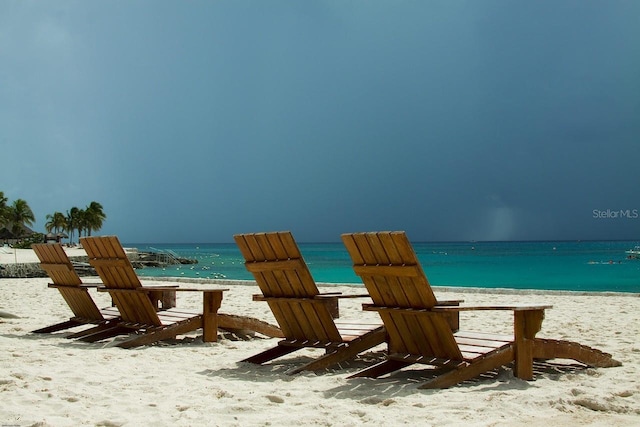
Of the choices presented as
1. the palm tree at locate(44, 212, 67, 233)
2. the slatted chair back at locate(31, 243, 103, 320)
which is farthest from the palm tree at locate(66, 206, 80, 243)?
the slatted chair back at locate(31, 243, 103, 320)

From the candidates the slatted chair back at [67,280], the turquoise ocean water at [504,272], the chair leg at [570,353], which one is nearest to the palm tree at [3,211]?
the turquoise ocean water at [504,272]

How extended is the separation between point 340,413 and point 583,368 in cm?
238

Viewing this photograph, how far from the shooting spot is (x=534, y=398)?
4180 millimetres

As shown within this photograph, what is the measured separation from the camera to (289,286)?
5379 mm

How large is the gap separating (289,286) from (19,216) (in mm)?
85038

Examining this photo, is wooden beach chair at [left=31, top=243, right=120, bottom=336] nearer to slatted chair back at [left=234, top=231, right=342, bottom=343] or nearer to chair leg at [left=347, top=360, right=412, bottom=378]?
slatted chair back at [left=234, top=231, right=342, bottom=343]

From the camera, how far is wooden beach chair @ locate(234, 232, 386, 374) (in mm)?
5234

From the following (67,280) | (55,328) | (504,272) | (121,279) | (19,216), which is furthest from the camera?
(19,216)

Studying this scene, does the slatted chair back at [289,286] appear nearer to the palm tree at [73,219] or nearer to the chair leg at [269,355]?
the chair leg at [269,355]

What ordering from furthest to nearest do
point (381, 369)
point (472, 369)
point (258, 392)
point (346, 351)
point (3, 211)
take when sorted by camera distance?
1. point (3, 211)
2. point (346, 351)
3. point (381, 369)
4. point (472, 369)
5. point (258, 392)

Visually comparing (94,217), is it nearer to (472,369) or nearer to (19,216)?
(19,216)

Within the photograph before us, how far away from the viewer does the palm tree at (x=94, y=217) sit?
101 m

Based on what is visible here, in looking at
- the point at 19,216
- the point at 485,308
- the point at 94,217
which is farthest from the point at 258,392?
the point at 94,217

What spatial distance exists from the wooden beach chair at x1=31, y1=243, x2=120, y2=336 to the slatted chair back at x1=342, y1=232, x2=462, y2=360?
3.81 m
